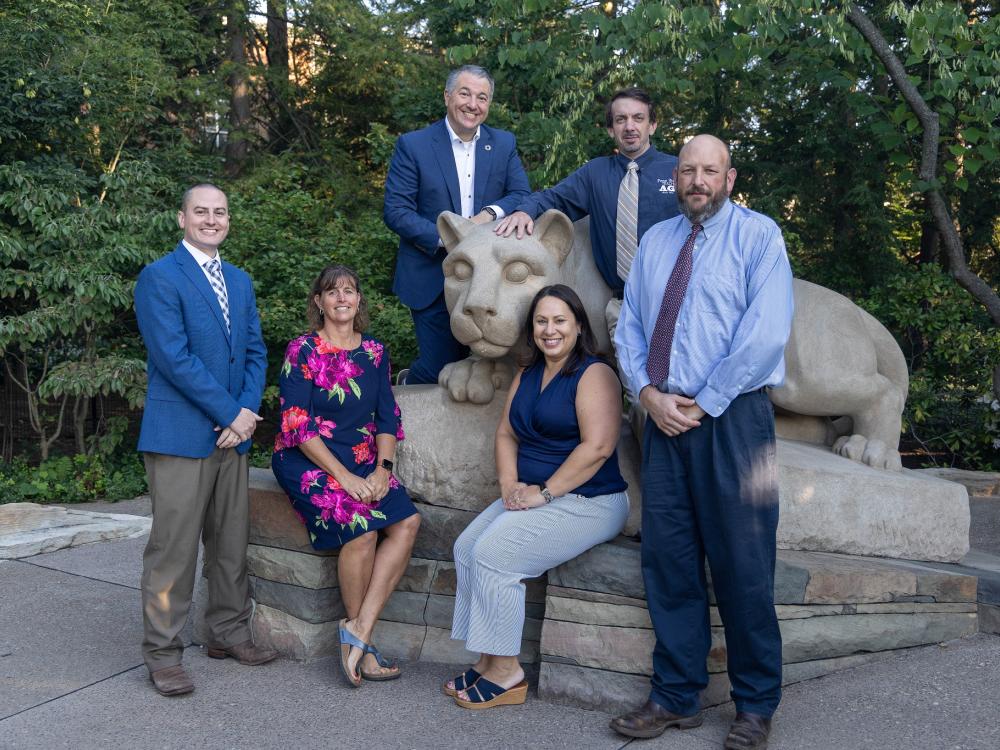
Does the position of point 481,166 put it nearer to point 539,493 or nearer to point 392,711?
point 539,493

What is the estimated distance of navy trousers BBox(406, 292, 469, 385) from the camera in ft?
13.5

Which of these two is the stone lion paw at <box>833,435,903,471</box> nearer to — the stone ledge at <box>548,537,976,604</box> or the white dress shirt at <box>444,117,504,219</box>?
the stone ledge at <box>548,537,976,604</box>

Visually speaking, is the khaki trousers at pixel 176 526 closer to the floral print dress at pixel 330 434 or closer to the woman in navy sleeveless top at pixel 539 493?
the floral print dress at pixel 330 434

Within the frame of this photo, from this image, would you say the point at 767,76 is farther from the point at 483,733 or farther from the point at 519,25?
the point at 483,733

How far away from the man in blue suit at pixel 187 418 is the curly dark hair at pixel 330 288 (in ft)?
1.02

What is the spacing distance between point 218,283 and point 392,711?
1.74m

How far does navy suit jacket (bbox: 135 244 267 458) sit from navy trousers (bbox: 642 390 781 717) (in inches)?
64.0

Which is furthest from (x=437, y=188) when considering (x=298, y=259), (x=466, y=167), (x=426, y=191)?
(x=298, y=259)

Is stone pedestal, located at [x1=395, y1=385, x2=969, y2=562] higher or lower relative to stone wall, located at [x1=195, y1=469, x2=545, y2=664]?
higher

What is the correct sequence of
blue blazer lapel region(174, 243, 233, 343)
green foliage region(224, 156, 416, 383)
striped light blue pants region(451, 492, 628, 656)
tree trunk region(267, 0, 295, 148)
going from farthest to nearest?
tree trunk region(267, 0, 295, 148), green foliage region(224, 156, 416, 383), blue blazer lapel region(174, 243, 233, 343), striped light blue pants region(451, 492, 628, 656)

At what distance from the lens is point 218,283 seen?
3604mm

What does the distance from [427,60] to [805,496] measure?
961cm

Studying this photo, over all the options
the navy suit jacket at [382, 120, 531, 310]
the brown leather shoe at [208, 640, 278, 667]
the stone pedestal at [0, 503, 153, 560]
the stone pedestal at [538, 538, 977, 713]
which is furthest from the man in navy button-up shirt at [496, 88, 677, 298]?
the stone pedestal at [0, 503, 153, 560]

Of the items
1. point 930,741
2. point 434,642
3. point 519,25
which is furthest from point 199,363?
point 519,25
